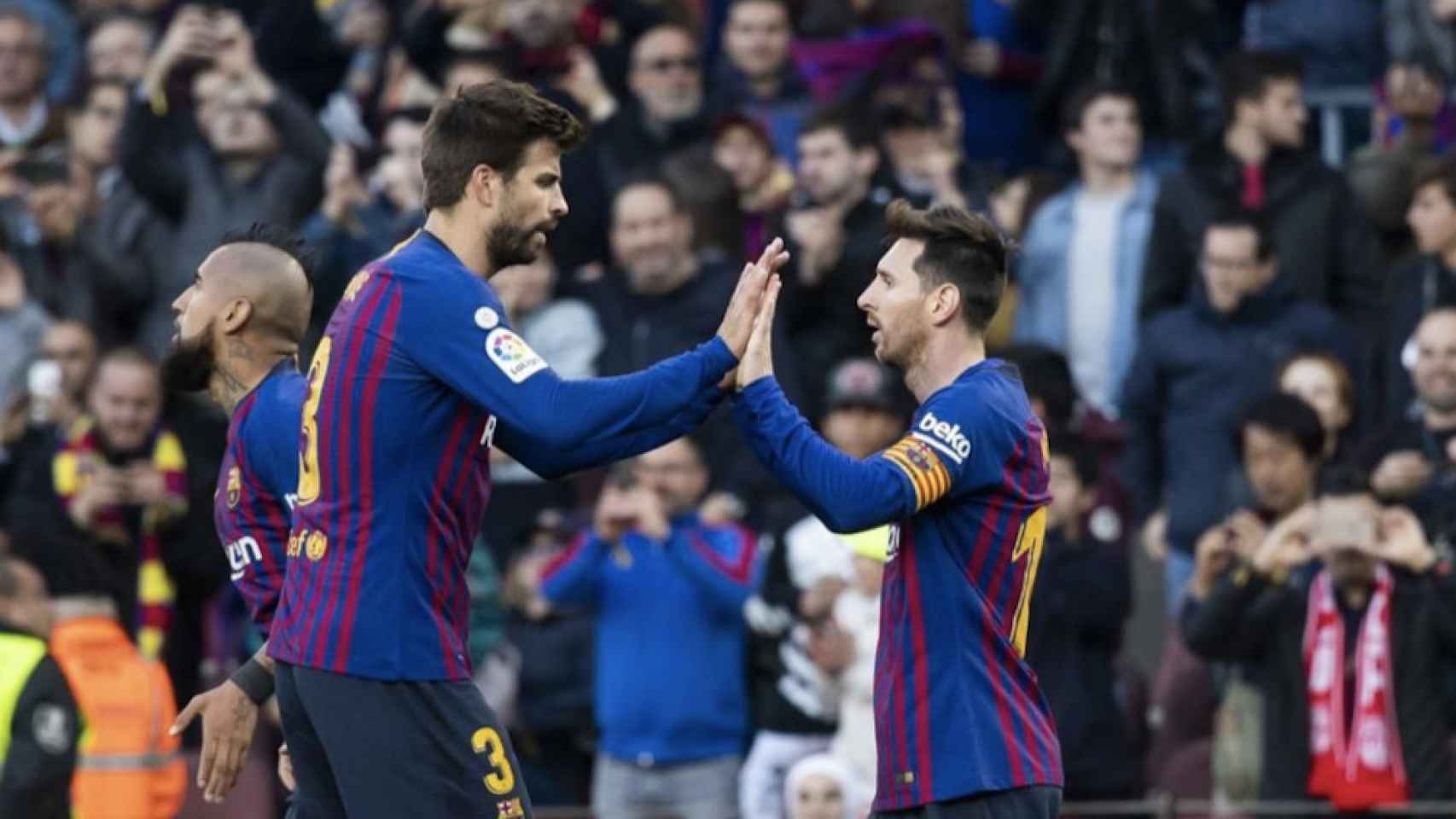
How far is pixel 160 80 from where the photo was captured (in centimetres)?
1439

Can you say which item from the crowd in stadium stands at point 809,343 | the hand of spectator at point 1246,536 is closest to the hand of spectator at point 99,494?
the crowd in stadium stands at point 809,343

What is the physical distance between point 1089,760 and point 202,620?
3.88m

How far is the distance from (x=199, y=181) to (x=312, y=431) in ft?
24.4

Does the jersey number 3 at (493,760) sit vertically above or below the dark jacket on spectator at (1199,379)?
below

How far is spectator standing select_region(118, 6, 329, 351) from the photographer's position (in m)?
13.9

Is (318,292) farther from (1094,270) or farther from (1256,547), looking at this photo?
(1256,547)

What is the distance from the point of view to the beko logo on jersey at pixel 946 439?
7000mm

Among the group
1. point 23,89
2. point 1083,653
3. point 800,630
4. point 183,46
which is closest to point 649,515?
point 800,630

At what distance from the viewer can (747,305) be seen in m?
7.00

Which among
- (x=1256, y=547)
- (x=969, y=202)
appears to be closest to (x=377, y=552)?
(x=1256, y=547)

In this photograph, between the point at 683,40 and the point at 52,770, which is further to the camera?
the point at 683,40

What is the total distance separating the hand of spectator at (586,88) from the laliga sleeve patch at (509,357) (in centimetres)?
766

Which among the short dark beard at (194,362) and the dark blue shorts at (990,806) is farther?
the short dark beard at (194,362)

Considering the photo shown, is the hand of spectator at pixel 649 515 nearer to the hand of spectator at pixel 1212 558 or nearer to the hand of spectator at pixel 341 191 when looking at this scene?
the hand of spectator at pixel 1212 558
